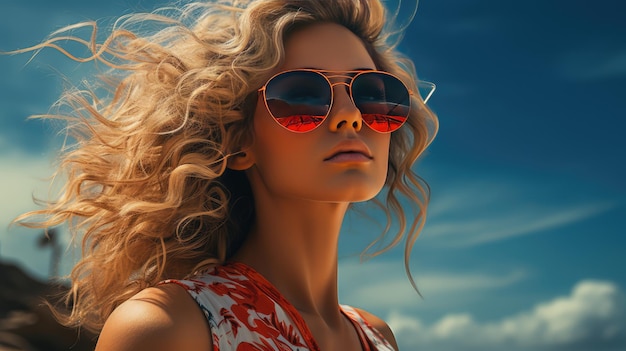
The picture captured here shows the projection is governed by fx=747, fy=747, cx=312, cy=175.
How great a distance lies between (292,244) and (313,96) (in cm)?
68

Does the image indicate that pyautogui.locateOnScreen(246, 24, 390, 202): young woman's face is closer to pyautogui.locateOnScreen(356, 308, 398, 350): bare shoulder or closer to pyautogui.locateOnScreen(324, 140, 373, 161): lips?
pyautogui.locateOnScreen(324, 140, 373, 161): lips

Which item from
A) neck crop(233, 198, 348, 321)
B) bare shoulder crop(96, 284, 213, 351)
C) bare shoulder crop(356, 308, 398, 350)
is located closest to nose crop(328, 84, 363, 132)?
neck crop(233, 198, 348, 321)

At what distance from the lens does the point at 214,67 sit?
330cm

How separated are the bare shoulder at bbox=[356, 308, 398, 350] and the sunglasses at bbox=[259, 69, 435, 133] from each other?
1415 mm

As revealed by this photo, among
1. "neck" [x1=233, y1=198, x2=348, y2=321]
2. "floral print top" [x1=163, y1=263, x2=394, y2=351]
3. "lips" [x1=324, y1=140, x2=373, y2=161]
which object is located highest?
"lips" [x1=324, y1=140, x2=373, y2=161]

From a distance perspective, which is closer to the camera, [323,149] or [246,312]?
[246,312]

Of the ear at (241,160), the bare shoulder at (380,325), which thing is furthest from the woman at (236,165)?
the bare shoulder at (380,325)

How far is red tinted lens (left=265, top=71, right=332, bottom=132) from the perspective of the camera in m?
3.15

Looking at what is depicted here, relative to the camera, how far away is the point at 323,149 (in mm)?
3137

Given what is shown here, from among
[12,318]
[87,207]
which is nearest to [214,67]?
[87,207]

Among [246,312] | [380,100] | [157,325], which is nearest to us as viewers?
[157,325]

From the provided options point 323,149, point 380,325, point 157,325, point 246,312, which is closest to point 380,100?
point 323,149

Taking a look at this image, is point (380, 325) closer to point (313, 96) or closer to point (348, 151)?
point (348, 151)

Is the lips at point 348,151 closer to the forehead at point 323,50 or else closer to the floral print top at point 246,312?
the forehead at point 323,50
